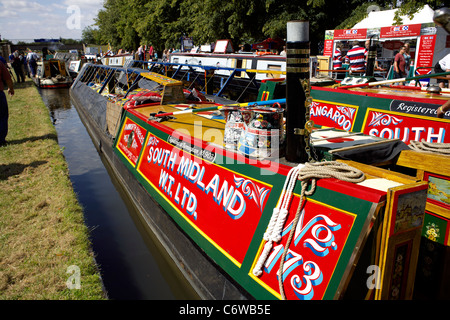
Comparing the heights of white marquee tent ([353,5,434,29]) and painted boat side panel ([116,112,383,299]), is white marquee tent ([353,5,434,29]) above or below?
above

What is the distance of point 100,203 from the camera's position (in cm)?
573

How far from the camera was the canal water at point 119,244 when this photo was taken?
3.66 meters

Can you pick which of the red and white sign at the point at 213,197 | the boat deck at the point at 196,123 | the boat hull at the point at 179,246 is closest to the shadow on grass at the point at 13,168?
the boat hull at the point at 179,246

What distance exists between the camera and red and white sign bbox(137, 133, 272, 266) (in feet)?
8.98

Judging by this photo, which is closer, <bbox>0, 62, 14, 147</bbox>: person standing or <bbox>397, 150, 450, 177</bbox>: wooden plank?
<bbox>397, 150, 450, 177</bbox>: wooden plank

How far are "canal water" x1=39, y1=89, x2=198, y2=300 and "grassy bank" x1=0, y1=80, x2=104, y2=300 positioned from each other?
326 mm

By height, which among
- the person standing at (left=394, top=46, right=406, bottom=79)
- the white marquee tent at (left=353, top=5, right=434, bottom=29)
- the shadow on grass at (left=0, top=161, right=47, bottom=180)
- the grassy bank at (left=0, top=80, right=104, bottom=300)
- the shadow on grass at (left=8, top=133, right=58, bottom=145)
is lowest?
the grassy bank at (left=0, top=80, right=104, bottom=300)

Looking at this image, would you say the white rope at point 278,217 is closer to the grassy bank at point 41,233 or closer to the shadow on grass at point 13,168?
the grassy bank at point 41,233

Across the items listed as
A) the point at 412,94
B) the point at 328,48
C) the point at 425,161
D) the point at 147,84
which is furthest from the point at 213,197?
the point at 328,48

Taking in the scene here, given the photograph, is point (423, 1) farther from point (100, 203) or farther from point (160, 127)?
point (100, 203)

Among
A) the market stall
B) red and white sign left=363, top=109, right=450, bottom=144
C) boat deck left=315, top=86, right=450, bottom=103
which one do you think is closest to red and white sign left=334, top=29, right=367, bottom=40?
the market stall

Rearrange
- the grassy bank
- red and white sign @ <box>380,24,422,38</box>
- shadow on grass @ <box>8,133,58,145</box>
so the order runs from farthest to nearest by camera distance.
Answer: red and white sign @ <box>380,24,422,38</box>, shadow on grass @ <box>8,133,58,145</box>, the grassy bank

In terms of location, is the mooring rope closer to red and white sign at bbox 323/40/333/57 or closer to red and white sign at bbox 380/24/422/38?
red and white sign at bbox 380/24/422/38

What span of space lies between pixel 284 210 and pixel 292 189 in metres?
0.16
